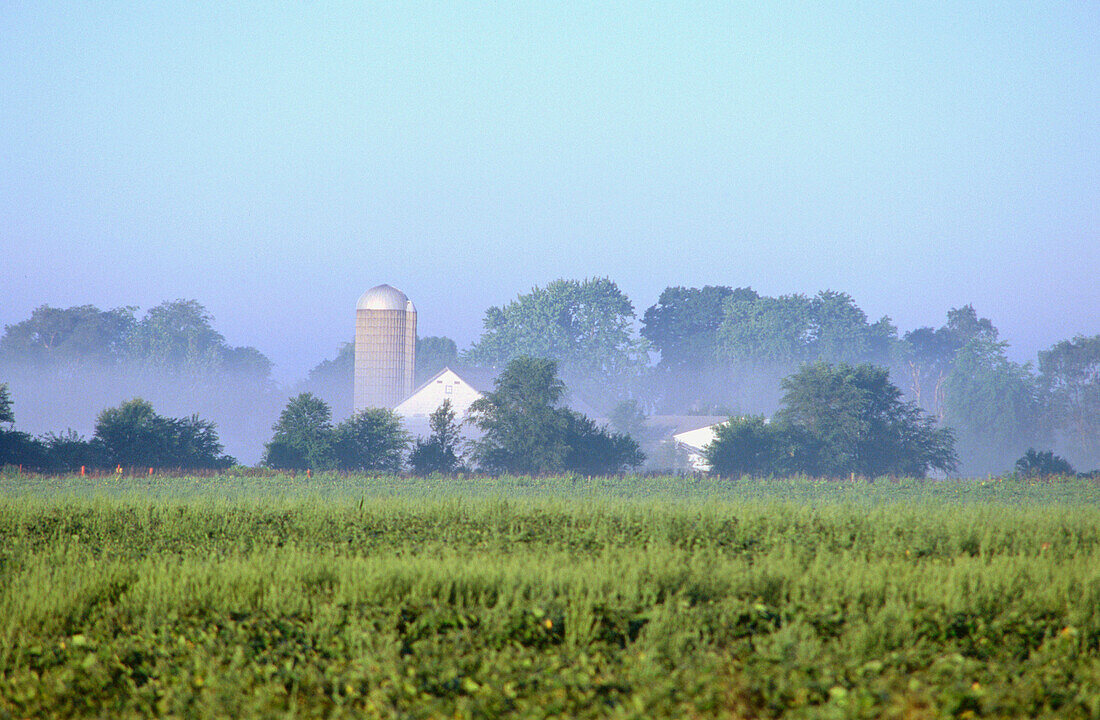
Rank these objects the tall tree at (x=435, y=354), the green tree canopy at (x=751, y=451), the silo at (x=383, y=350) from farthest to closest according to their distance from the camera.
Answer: the tall tree at (x=435, y=354) < the silo at (x=383, y=350) < the green tree canopy at (x=751, y=451)

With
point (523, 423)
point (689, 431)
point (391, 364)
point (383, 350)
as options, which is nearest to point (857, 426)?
point (523, 423)

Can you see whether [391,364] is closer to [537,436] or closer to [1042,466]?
[537,436]

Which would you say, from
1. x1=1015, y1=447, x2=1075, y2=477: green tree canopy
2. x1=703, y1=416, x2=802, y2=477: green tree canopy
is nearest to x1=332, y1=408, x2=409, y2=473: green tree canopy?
x1=703, y1=416, x2=802, y2=477: green tree canopy

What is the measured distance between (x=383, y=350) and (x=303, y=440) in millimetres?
26310

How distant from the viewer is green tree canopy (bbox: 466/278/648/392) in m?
96.7

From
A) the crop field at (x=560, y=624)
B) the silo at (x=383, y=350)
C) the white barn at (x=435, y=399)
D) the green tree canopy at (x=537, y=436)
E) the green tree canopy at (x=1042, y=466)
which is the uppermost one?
the silo at (x=383, y=350)

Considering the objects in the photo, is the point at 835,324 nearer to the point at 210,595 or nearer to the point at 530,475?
the point at 530,475

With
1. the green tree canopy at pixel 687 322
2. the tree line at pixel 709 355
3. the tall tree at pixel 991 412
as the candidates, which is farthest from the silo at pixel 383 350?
the tall tree at pixel 991 412

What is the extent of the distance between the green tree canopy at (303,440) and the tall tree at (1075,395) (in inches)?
2740

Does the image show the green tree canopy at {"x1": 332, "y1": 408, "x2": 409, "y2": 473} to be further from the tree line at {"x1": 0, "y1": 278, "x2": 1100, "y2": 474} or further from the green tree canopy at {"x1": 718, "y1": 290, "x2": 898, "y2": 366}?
the green tree canopy at {"x1": 718, "y1": 290, "x2": 898, "y2": 366}

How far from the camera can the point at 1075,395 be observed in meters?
89.2

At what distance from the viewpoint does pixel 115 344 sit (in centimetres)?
10562

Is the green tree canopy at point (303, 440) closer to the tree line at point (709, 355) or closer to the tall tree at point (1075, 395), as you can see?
the tree line at point (709, 355)

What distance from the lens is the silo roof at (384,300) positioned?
234ft
